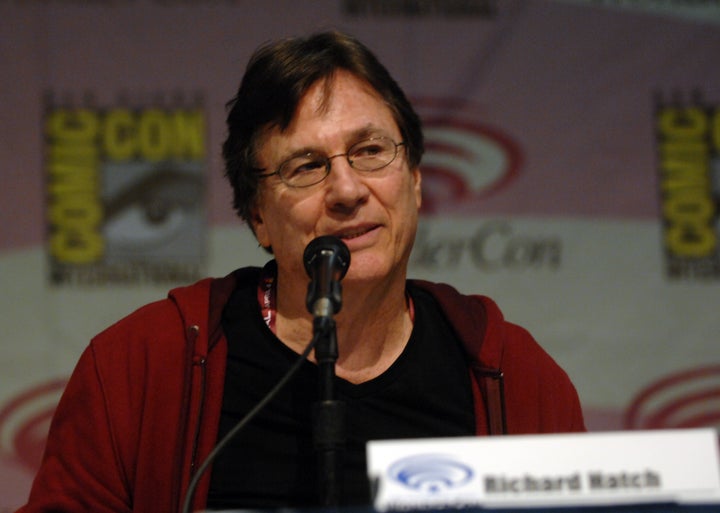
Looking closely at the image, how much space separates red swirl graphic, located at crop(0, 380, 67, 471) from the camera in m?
2.97

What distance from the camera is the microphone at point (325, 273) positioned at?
1.48m

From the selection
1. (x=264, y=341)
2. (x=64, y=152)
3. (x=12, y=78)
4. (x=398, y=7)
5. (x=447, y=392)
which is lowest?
(x=447, y=392)

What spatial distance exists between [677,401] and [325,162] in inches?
72.7

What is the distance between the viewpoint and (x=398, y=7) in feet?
10.4

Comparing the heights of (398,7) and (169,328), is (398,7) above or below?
above

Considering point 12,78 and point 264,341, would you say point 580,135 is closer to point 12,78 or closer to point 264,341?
point 264,341

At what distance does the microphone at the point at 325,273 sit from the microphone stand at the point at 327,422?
1.0 inches

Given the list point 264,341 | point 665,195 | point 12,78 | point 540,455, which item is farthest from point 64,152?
point 540,455

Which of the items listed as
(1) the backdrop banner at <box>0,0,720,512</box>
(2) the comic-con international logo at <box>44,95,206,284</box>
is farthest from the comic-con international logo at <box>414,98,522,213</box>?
(2) the comic-con international logo at <box>44,95,206,284</box>

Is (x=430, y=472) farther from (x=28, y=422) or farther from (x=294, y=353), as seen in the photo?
(x=28, y=422)

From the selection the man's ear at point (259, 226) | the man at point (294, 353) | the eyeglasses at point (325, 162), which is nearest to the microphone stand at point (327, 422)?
the man at point (294, 353)

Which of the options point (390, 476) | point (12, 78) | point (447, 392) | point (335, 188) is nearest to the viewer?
point (390, 476)

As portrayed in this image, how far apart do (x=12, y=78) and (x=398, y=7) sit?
1.28 metres

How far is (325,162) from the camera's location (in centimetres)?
188
